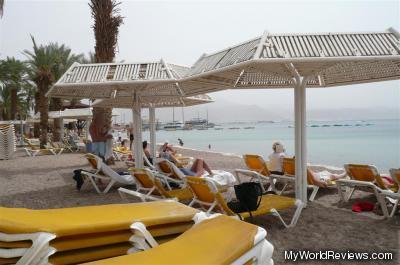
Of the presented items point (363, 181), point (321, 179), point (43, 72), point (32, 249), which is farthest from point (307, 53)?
point (43, 72)

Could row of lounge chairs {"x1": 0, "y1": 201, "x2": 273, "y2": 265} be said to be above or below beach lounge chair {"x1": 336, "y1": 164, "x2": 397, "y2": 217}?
above

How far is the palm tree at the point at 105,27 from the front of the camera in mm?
14914

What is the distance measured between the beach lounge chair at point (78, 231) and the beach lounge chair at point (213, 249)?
562 millimetres

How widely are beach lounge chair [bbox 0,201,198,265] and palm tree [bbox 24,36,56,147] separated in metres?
21.5

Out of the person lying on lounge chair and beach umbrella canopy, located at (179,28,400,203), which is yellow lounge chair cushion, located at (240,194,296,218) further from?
the person lying on lounge chair

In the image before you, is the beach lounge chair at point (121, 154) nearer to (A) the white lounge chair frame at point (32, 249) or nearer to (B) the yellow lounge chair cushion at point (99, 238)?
(B) the yellow lounge chair cushion at point (99, 238)

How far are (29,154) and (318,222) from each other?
727 inches

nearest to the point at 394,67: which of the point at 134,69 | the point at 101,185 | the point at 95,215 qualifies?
the point at 134,69

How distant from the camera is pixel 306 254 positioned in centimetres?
435

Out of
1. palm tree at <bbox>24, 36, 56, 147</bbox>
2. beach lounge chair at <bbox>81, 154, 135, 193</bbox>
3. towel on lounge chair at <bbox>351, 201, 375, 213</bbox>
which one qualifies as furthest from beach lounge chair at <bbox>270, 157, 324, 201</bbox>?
palm tree at <bbox>24, 36, 56, 147</bbox>

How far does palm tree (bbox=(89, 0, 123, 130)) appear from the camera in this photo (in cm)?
1491

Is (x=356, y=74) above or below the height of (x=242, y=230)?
above

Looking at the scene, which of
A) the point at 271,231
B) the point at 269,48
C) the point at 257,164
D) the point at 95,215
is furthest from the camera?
the point at 257,164

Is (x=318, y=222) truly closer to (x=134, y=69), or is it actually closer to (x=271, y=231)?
(x=271, y=231)
